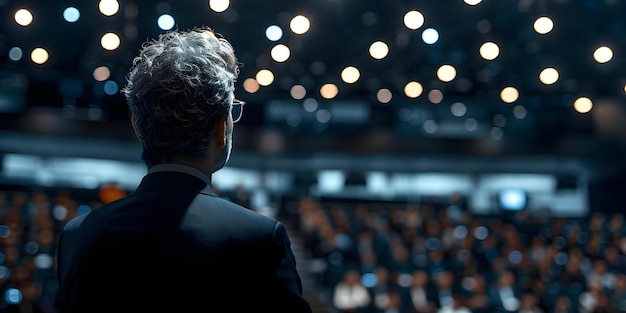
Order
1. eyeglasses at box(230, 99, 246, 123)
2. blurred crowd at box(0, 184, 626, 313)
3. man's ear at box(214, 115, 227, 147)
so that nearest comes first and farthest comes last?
man's ear at box(214, 115, 227, 147), eyeglasses at box(230, 99, 246, 123), blurred crowd at box(0, 184, 626, 313)

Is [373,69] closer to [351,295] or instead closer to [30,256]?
[351,295]

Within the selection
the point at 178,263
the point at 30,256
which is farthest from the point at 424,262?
the point at 178,263

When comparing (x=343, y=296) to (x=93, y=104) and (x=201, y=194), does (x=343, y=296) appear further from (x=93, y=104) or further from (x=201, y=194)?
(x=201, y=194)

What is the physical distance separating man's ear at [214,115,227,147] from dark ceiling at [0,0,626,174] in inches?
177

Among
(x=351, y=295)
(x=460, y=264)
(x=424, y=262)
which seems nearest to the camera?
(x=351, y=295)

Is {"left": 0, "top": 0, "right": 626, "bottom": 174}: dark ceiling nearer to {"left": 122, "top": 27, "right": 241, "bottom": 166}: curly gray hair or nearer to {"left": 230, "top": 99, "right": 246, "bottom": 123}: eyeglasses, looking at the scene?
{"left": 230, "top": 99, "right": 246, "bottom": 123}: eyeglasses

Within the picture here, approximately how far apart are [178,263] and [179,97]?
27 centimetres

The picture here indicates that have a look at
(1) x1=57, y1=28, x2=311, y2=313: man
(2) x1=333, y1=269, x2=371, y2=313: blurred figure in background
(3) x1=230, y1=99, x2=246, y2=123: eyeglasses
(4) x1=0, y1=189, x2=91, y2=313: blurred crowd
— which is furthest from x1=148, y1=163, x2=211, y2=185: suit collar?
(2) x1=333, y1=269, x2=371, y2=313: blurred figure in background

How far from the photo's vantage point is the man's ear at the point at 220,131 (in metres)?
1.17

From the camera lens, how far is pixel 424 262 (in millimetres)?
9570

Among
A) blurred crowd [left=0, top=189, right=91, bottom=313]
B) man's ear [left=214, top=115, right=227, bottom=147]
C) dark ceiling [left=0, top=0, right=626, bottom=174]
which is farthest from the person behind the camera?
blurred crowd [left=0, top=189, right=91, bottom=313]

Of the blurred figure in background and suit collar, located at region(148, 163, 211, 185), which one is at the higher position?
suit collar, located at region(148, 163, 211, 185)

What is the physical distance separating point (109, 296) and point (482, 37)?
585cm

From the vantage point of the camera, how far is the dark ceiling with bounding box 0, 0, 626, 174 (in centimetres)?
605
